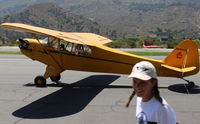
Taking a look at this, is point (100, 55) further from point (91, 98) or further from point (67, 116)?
point (67, 116)

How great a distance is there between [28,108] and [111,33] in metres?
165

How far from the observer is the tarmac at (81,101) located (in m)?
6.66

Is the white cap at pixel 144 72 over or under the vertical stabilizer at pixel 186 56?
over

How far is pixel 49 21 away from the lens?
655 ft

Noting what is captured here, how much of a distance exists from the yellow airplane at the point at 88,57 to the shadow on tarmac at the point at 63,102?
85cm

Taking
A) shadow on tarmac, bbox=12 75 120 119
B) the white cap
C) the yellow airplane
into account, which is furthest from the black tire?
the white cap

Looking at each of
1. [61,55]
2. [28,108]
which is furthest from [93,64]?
[28,108]

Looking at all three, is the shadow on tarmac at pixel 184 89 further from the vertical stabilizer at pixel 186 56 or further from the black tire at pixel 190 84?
the vertical stabilizer at pixel 186 56

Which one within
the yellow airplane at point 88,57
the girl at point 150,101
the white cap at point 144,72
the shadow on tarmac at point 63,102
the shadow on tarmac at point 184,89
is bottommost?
the shadow on tarmac at point 184,89

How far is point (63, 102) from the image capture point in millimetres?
8281

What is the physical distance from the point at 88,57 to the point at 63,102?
270 cm

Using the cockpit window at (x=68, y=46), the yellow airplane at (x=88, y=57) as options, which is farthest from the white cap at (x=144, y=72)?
the cockpit window at (x=68, y=46)

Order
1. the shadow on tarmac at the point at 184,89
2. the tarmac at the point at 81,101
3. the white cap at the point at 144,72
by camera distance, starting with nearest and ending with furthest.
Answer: the white cap at the point at 144,72 → the tarmac at the point at 81,101 → the shadow on tarmac at the point at 184,89

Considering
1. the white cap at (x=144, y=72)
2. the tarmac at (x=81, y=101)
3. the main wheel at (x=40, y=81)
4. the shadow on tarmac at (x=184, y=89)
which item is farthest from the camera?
the main wheel at (x=40, y=81)
